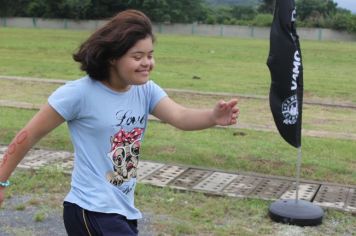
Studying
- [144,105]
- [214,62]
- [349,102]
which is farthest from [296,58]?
[214,62]

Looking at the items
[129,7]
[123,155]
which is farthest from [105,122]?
[129,7]

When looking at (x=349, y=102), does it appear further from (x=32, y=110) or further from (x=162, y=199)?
(x=162, y=199)

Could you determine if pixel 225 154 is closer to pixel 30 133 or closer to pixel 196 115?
pixel 196 115

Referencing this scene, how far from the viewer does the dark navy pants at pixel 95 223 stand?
295 cm

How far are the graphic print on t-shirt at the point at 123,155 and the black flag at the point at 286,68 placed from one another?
2450 millimetres

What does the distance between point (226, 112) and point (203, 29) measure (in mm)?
65814

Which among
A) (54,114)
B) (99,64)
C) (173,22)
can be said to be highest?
(99,64)

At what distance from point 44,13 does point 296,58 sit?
69592mm

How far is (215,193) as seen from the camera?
228 inches

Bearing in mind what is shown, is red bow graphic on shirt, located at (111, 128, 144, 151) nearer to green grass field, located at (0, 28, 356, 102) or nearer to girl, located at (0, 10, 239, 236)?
girl, located at (0, 10, 239, 236)

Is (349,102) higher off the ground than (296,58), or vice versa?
(296,58)

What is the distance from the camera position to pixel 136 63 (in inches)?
114

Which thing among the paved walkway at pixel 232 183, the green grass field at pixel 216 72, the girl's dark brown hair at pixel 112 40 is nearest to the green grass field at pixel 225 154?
the green grass field at pixel 216 72

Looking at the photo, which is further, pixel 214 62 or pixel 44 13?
pixel 44 13
